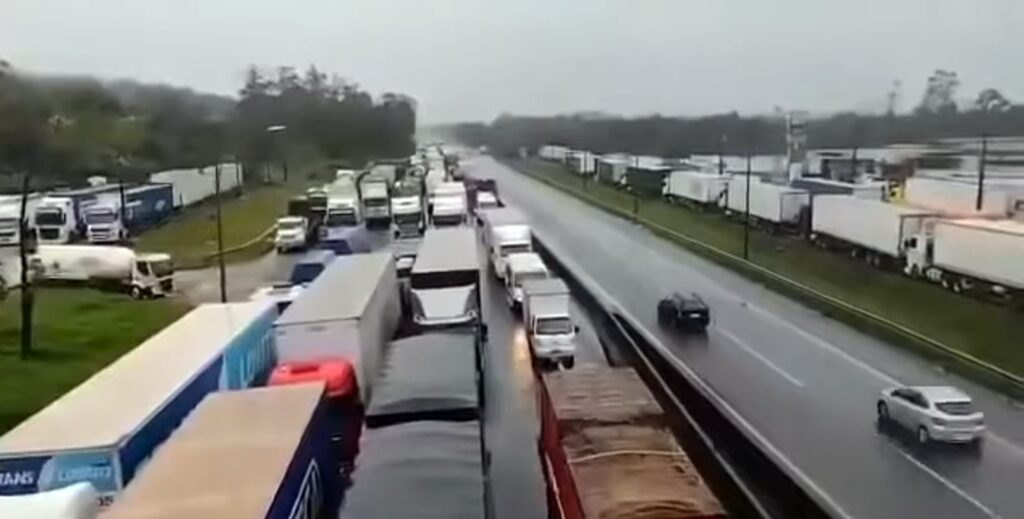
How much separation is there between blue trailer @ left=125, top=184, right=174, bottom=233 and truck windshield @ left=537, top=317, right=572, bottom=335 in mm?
5458

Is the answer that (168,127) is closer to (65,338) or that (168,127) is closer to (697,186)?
(65,338)

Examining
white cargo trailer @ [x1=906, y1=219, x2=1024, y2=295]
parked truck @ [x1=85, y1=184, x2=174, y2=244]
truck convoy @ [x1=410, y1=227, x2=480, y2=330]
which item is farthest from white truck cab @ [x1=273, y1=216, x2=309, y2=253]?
white cargo trailer @ [x1=906, y1=219, x2=1024, y2=295]

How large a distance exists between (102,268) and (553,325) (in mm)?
3660

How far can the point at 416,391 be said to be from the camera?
9.07 feet

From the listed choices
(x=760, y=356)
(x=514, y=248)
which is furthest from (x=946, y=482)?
(x=514, y=248)

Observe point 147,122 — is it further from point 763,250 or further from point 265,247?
point 763,250

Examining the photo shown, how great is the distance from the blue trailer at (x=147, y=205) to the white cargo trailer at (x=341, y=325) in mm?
5213

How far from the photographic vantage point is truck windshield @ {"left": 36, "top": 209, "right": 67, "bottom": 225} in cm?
852

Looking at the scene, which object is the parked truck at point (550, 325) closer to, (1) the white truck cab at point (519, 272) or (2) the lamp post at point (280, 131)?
(1) the white truck cab at point (519, 272)

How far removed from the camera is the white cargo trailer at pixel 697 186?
11477 mm

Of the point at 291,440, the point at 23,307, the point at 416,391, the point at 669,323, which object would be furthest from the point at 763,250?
the point at 291,440

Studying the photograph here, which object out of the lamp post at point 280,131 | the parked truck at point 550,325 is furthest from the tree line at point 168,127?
the parked truck at point 550,325

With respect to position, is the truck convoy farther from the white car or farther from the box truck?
the box truck

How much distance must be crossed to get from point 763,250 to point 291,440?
21.5 feet
